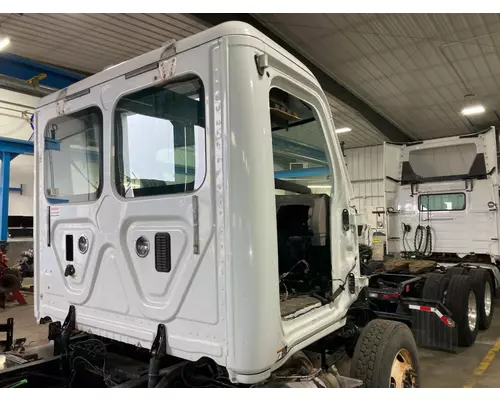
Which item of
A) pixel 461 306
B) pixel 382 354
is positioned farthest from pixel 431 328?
pixel 382 354

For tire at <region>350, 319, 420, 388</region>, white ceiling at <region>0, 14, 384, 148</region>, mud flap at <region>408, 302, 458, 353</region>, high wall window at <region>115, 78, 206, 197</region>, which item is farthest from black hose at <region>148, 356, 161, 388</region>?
white ceiling at <region>0, 14, 384, 148</region>

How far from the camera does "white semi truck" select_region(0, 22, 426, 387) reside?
1.80m

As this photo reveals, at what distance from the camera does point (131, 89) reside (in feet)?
7.45

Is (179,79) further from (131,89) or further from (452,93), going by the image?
(452,93)

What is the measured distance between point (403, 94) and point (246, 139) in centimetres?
1096

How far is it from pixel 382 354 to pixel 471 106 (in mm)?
12404

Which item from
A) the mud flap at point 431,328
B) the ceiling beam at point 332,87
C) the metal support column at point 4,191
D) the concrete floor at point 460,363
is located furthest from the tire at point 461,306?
the metal support column at point 4,191

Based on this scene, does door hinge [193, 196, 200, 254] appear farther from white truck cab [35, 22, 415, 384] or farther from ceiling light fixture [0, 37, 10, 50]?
ceiling light fixture [0, 37, 10, 50]

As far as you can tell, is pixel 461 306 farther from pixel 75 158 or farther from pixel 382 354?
pixel 75 158

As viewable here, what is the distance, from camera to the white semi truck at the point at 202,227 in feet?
5.91

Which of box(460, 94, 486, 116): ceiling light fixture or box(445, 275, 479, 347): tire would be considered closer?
box(445, 275, 479, 347): tire

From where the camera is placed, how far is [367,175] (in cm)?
1878

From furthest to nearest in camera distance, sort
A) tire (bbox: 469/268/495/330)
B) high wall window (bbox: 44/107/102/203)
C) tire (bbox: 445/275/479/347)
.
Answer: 1. tire (bbox: 469/268/495/330)
2. tire (bbox: 445/275/479/347)
3. high wall window (bbox: 44/107/102/203)

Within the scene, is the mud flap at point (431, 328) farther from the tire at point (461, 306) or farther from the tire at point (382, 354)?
the tire at point (382, 354)
